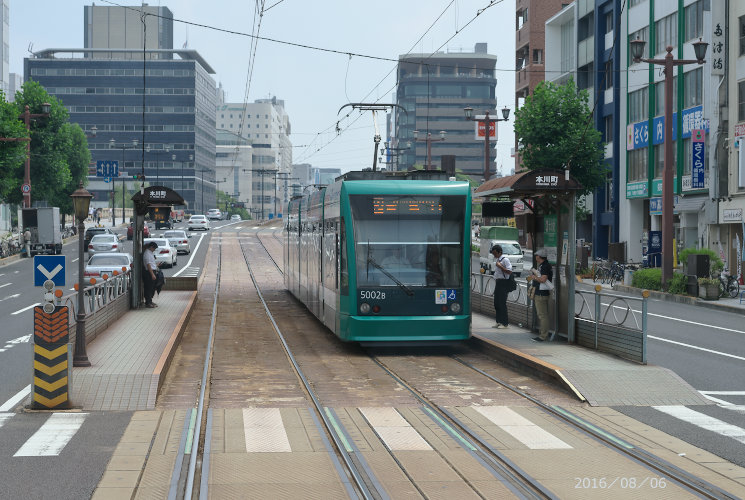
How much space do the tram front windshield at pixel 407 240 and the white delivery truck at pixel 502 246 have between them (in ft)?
74.8

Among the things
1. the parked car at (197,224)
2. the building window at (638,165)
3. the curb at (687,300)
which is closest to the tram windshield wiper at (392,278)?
the curb at (687,300)

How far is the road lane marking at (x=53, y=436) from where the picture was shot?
9609 millimetres

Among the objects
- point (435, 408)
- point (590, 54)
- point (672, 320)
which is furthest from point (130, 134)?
point (435, 408)

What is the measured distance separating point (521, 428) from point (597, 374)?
348cm

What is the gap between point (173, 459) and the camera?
9.16m

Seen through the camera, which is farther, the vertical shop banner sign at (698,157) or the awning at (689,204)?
the awning at (689,204)

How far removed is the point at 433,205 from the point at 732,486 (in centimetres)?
1013

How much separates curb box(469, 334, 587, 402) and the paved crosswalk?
6453mm

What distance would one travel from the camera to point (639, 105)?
52938 millimetres

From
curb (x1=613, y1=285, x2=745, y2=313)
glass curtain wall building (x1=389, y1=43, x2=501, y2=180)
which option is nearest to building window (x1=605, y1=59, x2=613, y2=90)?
curb (x1=613, y1=285, x2=745, y2=313)

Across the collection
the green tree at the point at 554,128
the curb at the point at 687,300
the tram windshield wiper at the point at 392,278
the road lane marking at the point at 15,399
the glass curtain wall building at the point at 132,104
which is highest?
the glass curtain wall building at the point at 132,104

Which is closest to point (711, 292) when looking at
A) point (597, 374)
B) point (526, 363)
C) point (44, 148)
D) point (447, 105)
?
point (526, 363)

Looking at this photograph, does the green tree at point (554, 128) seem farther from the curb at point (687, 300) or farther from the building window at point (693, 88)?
the curb at point (687, 300)

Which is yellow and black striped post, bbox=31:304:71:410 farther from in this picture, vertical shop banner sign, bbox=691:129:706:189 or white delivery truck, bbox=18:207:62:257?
white delivery truck, bbox=18:207:62:257
